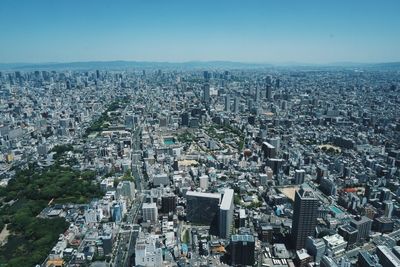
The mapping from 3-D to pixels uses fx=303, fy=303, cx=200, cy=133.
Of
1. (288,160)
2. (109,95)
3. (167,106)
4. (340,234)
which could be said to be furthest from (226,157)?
(109,95)

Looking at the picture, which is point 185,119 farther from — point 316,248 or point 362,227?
point 316,248

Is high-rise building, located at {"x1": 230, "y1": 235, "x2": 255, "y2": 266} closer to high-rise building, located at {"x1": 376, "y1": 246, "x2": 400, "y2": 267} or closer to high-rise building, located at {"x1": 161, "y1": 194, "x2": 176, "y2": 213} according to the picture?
high-rise building, located at {"x1": 161, "y1": 194, "x2": 176, "y2": 213}

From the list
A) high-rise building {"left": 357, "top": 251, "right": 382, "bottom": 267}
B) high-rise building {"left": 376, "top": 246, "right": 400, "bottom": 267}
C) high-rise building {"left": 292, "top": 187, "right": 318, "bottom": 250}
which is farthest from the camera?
high-rise building {"left": 292, "top": 187, "right": 318, "bottom": 250}

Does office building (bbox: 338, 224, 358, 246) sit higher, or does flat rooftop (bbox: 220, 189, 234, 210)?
flat rooftop (bbox: 220, 189, 234, 210)

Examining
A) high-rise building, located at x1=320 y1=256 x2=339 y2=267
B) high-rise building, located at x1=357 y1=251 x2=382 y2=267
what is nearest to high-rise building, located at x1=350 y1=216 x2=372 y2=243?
high-rise building, located at x1=357 y1=251 x2=382 y2=267

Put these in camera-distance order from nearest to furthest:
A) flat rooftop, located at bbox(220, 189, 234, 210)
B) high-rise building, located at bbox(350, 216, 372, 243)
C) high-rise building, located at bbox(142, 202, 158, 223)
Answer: flat rooftop, located at bbox(220, 189, 234, 210)
high-rise building, located at bbox(350, 216, 372, 243)
high-rise building, located at bbox(142, 202, 158, 223)

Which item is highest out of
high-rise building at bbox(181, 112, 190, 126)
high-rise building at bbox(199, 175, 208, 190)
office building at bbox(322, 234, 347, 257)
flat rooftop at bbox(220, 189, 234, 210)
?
flat rooftop at bbox(220, 189, 234, 210)
